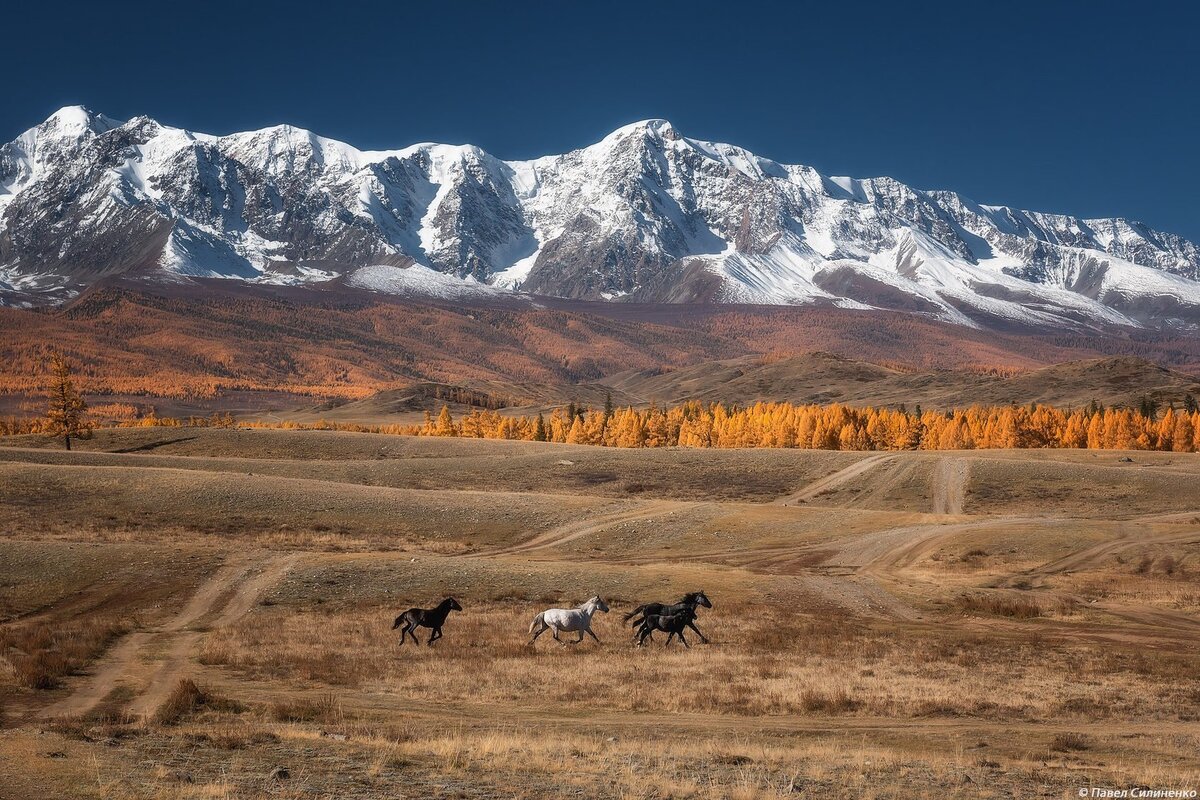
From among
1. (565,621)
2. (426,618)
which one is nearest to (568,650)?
(565,621)

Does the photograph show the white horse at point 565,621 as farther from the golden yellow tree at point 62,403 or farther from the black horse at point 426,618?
the golden yellow tree at point 62,403

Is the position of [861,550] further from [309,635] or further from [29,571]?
[29,571]

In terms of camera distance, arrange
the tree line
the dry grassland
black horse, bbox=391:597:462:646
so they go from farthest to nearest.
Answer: the tree line < black horse, bbox=391:597:462:646 < the dry grassland

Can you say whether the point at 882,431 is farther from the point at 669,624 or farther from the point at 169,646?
the point at 169,646

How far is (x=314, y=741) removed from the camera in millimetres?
22500

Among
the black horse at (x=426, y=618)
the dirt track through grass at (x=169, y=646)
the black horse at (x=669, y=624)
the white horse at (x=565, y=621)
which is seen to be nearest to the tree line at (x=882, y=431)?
the dirt track through grass at (x=169, y=646)

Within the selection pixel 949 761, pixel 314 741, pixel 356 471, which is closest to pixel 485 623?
pixel 314 741

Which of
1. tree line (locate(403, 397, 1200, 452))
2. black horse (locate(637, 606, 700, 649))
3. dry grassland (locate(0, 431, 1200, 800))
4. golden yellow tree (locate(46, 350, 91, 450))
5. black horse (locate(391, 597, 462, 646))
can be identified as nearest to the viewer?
dry grassland (locate(0, 431, 1200, 800))

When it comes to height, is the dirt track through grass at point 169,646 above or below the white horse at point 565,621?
below

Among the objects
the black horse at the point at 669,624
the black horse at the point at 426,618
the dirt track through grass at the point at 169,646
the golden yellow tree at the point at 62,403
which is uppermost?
the golden yellow tree at the point at 62,403

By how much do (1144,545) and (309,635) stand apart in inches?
2121

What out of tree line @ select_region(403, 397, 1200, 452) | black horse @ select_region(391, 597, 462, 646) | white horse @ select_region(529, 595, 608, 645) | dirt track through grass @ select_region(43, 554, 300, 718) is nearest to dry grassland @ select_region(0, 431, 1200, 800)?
dirt track through grass @ select_region(43, 554, 300, 718)

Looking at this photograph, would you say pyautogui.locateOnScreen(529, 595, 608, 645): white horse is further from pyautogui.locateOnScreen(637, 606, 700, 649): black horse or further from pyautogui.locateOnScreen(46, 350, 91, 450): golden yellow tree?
pyautogui.locateOnScreen(46, 350, 91, 450): golden yellow tree

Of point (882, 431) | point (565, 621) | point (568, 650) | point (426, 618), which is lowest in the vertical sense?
point (568, 650)
